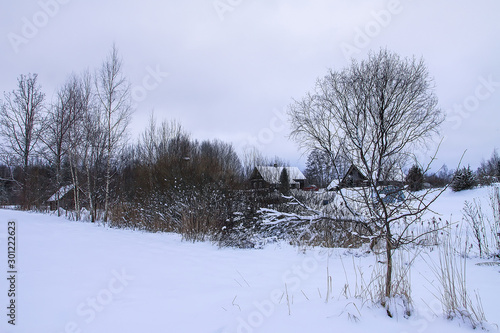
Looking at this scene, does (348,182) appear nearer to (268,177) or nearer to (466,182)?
(268,177)

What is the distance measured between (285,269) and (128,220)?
28.2 feet

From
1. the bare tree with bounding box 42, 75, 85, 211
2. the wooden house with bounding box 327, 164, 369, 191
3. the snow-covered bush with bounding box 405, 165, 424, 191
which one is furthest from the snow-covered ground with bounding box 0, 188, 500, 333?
the bare tree with bounding box 42, 75, 85, 211

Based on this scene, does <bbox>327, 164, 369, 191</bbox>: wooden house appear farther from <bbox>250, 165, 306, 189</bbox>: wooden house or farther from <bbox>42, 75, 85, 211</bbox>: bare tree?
<bbox>42, 75, 85, 211</bbox>: bare tree

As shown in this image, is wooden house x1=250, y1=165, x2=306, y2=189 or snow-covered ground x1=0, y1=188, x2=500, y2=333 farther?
wooden house x1=250, y1=165, x2=306, y2=189

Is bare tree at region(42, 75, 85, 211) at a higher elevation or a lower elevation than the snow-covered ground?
higher

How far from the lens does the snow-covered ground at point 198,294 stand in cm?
214

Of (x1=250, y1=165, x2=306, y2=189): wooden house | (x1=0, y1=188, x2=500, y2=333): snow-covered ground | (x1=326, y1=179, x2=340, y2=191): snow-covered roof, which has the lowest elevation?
(x1=0, y1=188, x2=500, y2=333): snow-covered ground

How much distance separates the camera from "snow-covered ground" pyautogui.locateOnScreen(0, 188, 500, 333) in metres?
2.14

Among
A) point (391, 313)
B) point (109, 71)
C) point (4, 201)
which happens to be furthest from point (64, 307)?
point (4, 201)

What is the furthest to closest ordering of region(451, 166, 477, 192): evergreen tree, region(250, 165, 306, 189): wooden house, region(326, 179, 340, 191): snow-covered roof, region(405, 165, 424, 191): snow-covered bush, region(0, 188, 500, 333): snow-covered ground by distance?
region(451, 166, 477, 192): evergreen tree, region(250, 165, 306, 189): wooden house, region(326, 179, 340, 191): snow-covered roof, region(405, 165, 424, 191): snow-covered bush, region(0, 188, 500, 333): snow-covered ground

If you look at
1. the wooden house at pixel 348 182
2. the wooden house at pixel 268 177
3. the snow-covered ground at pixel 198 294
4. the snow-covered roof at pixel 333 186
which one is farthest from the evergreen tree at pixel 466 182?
the snow-covered ground at pixel 198 294

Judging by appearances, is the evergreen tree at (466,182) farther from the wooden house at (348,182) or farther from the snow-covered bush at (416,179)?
the snow-covered bush at (416,179)

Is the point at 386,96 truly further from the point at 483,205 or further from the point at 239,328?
the point at 239,328

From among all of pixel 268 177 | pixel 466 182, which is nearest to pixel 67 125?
pixel 268 177
